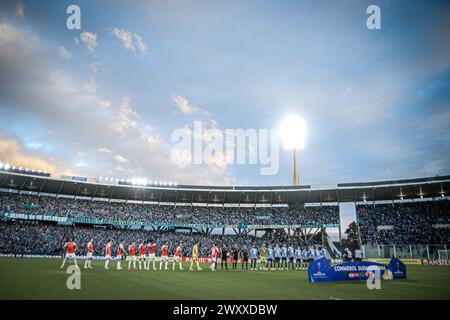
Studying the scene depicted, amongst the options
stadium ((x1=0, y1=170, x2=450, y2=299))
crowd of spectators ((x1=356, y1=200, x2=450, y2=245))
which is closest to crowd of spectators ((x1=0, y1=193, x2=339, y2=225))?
stadium ((x1=0, y1=170, x2=450, y2=299))

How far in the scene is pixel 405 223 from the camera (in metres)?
52.4

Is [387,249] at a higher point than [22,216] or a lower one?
lower

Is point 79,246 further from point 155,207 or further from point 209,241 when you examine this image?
point 209,241

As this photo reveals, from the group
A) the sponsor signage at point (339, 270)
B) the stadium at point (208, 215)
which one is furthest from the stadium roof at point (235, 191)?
the sponsor signage at point (339, 270)

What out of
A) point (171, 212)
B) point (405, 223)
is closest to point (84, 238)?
point (171, 212)

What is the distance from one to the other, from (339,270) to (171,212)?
162ft

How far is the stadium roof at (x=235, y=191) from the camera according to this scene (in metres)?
52.1

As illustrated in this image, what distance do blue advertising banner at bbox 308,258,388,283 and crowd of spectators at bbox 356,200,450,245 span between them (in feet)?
131

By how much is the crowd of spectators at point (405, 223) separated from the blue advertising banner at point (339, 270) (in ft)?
131
